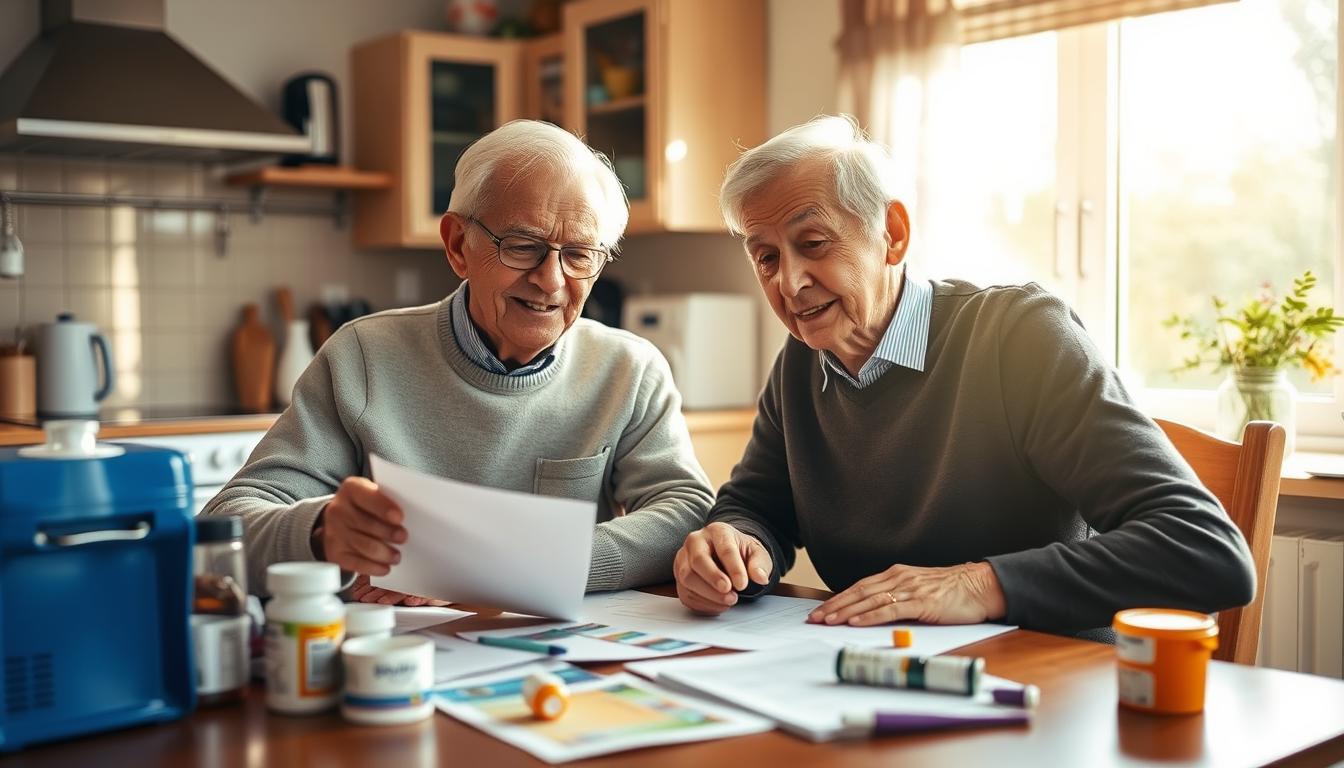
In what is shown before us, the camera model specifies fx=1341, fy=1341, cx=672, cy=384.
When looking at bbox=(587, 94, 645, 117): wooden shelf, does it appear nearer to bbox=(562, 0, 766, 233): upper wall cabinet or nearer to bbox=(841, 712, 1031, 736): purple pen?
bbox=(562, 0, 766, 233): upper wall cabinet

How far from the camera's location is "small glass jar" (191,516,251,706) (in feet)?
3.64

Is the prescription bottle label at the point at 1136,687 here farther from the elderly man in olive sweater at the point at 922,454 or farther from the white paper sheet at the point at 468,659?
the white paper sheet at the point at 468,659

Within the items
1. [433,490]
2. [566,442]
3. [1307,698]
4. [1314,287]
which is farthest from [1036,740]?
[1314,287]

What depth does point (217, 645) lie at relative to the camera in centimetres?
111

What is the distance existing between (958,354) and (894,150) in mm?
1639

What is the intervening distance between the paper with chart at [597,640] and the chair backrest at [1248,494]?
2.30 ft

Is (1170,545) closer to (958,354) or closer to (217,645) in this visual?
(958,354)

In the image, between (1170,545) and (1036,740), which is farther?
(1170,545)

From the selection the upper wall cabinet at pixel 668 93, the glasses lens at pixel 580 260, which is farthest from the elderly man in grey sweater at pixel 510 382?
the upper wall cabinet at pixel 668 93

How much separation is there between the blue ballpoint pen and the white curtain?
211 cm

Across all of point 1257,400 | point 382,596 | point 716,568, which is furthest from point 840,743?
point 1257,400

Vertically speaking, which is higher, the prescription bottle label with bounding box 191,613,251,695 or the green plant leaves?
the green plant leaves

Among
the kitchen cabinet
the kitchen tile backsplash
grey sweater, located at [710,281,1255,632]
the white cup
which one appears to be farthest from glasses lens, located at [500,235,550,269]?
the kitchen tile backsplash

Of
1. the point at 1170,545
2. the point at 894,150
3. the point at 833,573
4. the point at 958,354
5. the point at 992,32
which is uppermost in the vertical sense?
the point at 992,32
